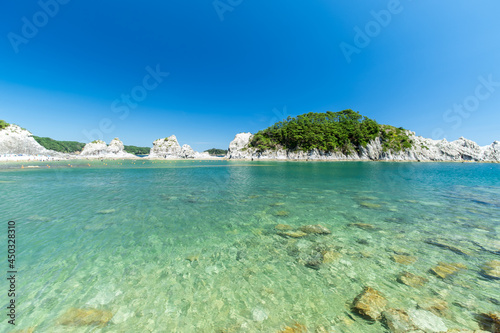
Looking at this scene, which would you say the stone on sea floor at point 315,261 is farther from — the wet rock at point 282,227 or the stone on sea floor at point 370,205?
the stone on sea floor at point 370,205

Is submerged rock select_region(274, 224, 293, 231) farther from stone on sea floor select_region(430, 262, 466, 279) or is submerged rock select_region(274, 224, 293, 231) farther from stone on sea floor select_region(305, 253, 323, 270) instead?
stone on sea floor select_region(430, 262, 466, 279)

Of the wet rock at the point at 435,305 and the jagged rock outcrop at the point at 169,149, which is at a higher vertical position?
the jagged rock outcrop at the point at 169,149

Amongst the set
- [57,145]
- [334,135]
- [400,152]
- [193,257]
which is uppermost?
[334,135]

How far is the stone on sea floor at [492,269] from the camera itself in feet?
18.1

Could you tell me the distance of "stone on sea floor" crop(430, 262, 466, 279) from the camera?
5551 millimetres

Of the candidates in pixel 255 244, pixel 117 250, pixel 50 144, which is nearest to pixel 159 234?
pixel 117 250

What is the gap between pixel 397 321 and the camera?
386 centimetres

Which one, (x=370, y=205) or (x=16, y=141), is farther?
(x=16, y=141)

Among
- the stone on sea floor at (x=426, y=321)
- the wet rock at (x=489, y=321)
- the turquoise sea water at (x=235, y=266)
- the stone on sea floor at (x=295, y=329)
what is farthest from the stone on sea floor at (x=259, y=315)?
the wet rock at (x=489, y=321)

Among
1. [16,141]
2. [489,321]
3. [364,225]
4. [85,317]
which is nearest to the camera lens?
[489,321]

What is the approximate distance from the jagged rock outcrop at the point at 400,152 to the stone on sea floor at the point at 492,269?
346 feet

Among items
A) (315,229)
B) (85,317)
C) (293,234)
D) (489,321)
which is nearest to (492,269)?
(489,321)

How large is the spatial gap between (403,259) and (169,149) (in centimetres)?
16443

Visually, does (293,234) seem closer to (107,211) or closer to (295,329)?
(295,329)
